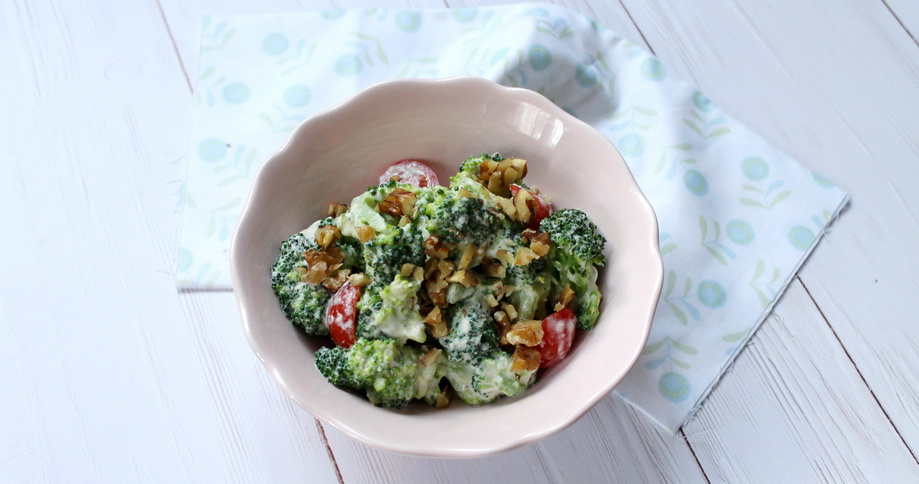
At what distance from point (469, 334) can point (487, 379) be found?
0.09 meters

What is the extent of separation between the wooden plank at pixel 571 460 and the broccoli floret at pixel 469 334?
40cm

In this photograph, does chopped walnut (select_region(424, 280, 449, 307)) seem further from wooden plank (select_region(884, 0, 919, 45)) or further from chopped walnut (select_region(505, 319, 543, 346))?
wooden plank (select_region(884, 0, 919, 45))

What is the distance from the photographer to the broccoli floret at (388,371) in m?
1.30

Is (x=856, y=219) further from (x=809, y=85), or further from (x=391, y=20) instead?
(x=391, y=20)

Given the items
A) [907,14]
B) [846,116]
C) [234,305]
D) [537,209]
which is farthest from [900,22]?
[234,305]

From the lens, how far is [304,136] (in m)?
1.47

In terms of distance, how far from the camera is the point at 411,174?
1.56 m

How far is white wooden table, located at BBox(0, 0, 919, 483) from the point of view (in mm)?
1654

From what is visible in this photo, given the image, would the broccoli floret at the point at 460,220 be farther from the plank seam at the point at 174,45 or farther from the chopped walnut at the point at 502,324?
the plank seam at the point at 174,45

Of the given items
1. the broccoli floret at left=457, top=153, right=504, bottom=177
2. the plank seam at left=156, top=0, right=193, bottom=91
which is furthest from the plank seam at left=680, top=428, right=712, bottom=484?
the plank seam at left=156, top=0, right=193, bottom=91

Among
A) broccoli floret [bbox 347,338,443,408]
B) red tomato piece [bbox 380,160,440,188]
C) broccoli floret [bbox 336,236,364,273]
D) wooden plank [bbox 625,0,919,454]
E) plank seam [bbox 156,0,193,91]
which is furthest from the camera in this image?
plank seam [bbox 156,0,193,91]

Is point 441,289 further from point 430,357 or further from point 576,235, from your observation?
point 576,235

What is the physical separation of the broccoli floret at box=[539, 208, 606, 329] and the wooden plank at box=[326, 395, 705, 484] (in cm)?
36

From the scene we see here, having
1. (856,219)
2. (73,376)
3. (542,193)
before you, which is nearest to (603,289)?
(542,193)
